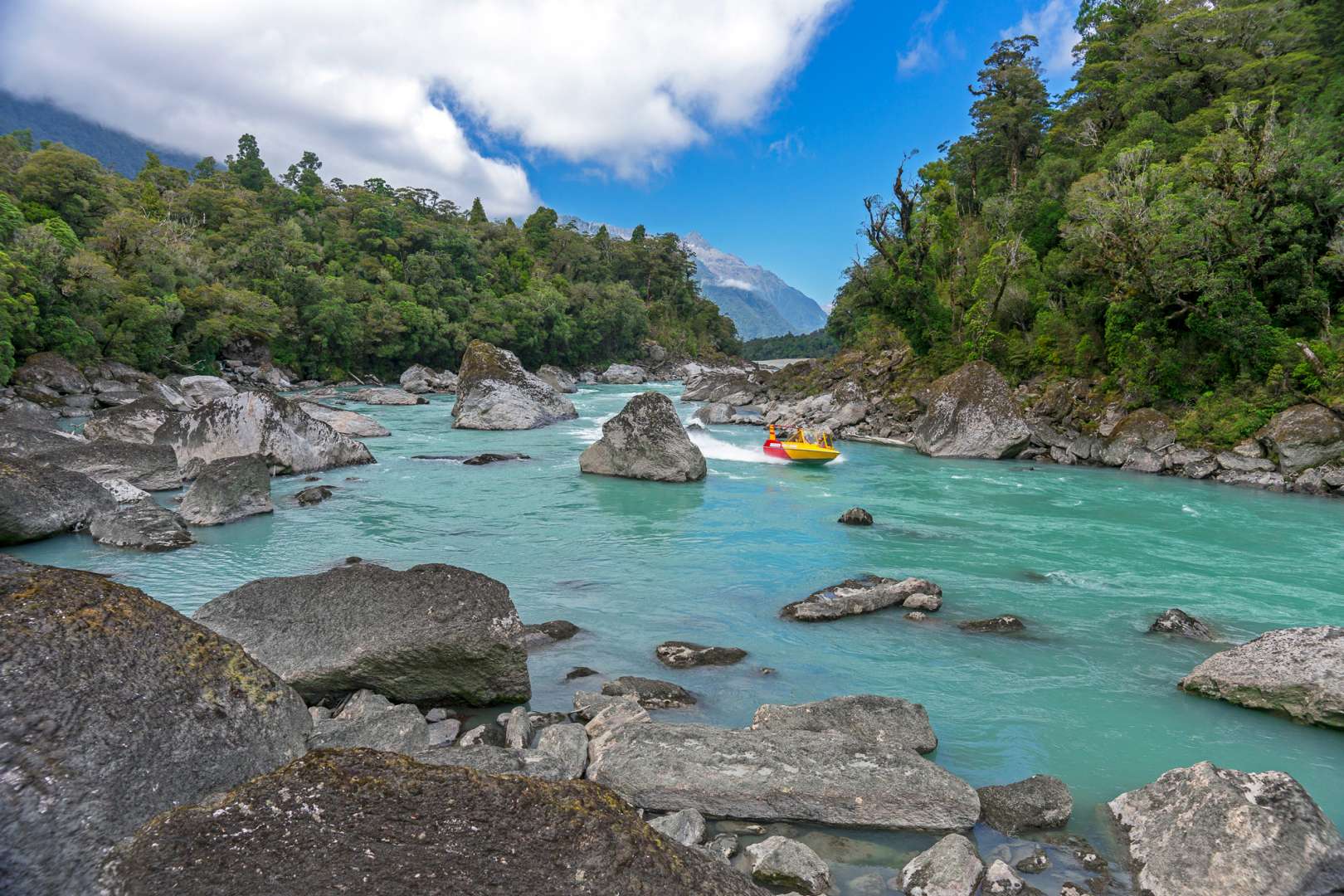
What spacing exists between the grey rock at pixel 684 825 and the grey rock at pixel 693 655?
11.3ft

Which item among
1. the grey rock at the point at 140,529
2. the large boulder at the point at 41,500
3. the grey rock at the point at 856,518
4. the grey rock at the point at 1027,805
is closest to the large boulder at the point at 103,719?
the grey rock at the point at 1027,805

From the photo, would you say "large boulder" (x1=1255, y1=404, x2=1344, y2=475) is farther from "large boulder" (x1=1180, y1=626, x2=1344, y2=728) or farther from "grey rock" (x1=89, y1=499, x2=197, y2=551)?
"grey rock" (x1=89, y1=499, x2=197, y2=551)

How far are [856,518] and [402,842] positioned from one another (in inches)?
592

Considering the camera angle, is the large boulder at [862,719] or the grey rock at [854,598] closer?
the large boulder at [862,719]

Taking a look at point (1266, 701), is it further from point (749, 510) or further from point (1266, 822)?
point (749, 510)

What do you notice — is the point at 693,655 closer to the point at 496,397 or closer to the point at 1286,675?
the point at 1286,675

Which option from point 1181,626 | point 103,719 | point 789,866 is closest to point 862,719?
point 789,866

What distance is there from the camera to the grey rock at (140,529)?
42.9ft

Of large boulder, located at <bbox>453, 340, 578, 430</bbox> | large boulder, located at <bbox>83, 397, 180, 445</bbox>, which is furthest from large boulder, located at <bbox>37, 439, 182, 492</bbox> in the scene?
large boulder, located at <bbox>453, 340, 578, 430</bbox>

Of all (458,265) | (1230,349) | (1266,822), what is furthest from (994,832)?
(458,265)

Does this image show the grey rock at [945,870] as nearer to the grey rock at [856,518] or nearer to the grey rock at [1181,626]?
the grey rock at [1181,626]

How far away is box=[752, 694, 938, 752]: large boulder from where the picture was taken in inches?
268

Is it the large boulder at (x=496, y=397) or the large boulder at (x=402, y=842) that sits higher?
the large boulder at (x=496, y=397)

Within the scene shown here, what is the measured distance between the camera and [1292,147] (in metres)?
23.3
